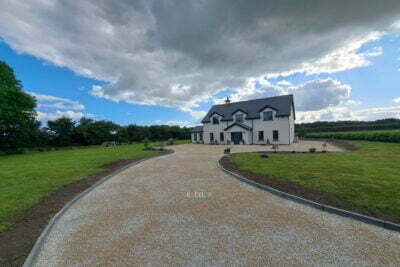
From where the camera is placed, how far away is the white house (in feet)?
77.7

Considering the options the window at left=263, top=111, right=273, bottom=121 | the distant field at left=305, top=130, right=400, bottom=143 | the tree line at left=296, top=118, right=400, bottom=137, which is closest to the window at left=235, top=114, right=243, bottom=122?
the window at left=263, top=111, right=273, bottom=121

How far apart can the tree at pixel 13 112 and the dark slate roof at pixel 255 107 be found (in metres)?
26.3

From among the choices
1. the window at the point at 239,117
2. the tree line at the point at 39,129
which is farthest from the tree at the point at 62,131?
the window at the point at 239,117

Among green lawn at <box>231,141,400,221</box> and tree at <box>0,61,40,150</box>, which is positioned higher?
tree at <box>0,61,40,150</box>

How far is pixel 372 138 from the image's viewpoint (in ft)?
75.3

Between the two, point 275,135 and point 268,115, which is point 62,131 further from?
point 275,135

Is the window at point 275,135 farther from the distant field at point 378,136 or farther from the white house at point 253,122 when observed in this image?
the distant field at point 378,136

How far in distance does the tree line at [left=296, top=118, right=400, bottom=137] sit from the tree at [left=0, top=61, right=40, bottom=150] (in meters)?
52.0

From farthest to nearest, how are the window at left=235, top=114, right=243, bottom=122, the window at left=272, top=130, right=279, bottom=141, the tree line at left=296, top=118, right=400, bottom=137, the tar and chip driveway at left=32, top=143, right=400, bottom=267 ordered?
the tree line at left=296, top=118, right=400, bottom=137 < the window at left=235, top=114, right=243, bottom=122 < the window at left=272, top=130, right=279, bottom=141 < the tar and chip driveway at left=32, top=143, right=400, bottom=267

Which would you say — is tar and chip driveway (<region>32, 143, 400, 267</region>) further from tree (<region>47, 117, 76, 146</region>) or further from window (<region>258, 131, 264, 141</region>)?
tree (<region>47, 117, 76, 146</region>)

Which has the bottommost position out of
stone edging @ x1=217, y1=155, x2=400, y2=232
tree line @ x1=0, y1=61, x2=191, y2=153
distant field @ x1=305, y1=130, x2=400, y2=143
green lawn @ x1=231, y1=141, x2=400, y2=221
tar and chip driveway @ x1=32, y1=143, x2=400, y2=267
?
tar and chip driveway @ x1=32, y1=143, x2=400, y2=267

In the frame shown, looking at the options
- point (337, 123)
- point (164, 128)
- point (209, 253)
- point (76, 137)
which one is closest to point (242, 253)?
point (209, 253)

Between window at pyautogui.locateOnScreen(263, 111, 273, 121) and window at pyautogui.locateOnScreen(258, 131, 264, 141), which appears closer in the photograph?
window at pyautogui.locateOnScreen(263, 111, 273, 121)

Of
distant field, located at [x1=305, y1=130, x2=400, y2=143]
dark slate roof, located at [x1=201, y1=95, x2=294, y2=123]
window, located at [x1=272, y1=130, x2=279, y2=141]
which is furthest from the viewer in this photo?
dark slate roof, located at [x1=201, y1=95, x2=294, y2=123]
